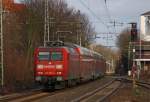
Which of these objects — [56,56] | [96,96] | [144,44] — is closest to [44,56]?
[56,56]

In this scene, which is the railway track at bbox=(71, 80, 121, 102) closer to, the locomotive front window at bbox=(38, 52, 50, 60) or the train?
the train

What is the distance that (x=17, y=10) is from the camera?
227ft

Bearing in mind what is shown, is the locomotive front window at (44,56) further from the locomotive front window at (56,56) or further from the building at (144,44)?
the building at (144,44)

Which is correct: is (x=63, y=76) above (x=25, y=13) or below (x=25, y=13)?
below

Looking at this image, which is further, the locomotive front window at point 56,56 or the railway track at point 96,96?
the locomotive front window at point 56,56

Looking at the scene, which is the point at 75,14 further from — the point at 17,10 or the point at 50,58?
the point at 50,58

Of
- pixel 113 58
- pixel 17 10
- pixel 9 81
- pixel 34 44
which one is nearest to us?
pixel 9 81

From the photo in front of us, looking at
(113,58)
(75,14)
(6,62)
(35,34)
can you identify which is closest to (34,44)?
(35,34)

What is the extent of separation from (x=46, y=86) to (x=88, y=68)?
15.6m

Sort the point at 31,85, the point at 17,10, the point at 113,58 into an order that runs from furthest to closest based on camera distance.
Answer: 1. the point at 113,58
2. the point at 17,10
3. the point at 31,85

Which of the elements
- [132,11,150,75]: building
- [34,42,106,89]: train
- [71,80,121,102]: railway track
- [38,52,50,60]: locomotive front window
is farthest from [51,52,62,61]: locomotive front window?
[132,11,150,75]: building

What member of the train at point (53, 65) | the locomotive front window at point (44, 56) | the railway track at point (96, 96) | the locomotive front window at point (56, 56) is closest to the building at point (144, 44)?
the train at point (53, 65)

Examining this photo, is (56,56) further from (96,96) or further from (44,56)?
(96,96)

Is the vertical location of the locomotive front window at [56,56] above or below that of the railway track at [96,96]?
above
